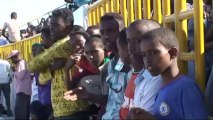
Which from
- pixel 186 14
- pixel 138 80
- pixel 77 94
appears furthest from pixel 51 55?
pixel 186 14

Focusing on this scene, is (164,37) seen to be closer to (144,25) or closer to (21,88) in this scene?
(144,25)

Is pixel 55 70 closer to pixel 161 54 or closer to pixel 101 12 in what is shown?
pixel 101 12

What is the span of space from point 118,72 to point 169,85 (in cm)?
→ 88

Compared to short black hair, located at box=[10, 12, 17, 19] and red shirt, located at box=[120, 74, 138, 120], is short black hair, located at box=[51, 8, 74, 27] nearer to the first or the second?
red shirt, located at box=[120, 74, 138, 120]

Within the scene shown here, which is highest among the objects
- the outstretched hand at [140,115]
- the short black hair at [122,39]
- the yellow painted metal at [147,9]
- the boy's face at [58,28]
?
the yellow painted metal at [147,9]

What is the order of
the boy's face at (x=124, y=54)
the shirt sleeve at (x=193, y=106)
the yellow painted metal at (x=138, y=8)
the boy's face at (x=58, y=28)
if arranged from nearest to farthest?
the shirt sleeve at (x=193, y=106) < the boy's face at (x=124, y=54) < the yellow painted metal at (x=138, y=8) < the boy's face at (x=58, y=28)

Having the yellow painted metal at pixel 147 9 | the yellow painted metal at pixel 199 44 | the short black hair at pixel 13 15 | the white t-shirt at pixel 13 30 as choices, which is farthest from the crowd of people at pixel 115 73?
the short black hair at pixel 13 15

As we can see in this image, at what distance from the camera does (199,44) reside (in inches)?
107

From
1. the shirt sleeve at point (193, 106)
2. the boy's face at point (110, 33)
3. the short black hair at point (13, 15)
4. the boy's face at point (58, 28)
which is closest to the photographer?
the shirt sleeve at point (193, 106)

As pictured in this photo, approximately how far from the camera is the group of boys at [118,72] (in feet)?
7.65

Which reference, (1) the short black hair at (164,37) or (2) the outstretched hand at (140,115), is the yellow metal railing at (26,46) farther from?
(2) the outstretched hand at (140,115)

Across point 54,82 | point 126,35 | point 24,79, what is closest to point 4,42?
point 24,79

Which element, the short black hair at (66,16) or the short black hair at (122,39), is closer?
the short black hair at (122,39)

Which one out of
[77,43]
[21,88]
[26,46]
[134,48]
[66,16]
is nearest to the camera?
[134,48]
